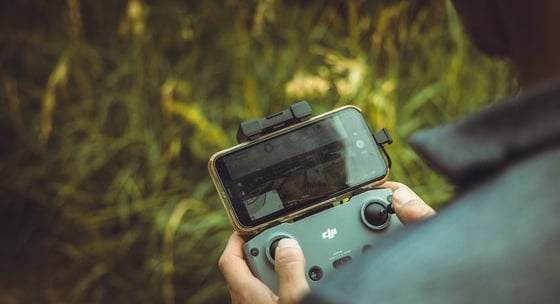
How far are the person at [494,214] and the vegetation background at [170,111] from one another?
4.44 ft

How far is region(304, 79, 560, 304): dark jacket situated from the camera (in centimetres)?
51

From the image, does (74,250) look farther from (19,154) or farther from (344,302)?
(344,302)

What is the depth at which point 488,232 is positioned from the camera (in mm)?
533

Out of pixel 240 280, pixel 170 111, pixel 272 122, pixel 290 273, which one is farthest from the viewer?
pixel 170 111

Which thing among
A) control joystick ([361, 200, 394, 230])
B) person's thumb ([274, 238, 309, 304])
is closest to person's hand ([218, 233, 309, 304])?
person's thumb ([274, 238, 309, 304])

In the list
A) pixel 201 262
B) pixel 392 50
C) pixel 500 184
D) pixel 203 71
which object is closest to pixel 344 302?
pixel 500 184

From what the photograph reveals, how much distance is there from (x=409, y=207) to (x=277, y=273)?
0.65ft

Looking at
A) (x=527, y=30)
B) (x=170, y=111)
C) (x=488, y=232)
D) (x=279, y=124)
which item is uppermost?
(x=170, y=111)

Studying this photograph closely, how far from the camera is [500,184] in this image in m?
0.55

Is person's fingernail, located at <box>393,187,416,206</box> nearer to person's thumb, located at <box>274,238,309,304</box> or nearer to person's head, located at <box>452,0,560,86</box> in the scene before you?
person's thumb, located at <box>274,238,309,304</box>

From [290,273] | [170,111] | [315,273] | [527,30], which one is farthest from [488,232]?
[170,111]

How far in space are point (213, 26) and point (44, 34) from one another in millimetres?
674

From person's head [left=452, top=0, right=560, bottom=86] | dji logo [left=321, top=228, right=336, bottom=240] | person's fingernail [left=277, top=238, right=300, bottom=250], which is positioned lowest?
dji logo [left=321, top=228, right=336, bottom=240]

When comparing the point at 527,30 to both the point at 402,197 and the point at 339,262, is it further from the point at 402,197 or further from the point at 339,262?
the point at 339,262
